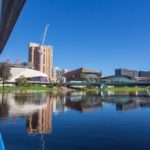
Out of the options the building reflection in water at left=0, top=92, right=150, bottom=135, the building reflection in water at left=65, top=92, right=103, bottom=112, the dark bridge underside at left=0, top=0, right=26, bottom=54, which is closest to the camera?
the dark bridge underside at left=0, top=0, right=26, bottom=54

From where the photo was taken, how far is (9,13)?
15.0 meters

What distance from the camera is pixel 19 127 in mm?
30844

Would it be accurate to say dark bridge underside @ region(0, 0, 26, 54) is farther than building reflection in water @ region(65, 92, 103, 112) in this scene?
No

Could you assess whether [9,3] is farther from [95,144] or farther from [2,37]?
Answer: [95,144]

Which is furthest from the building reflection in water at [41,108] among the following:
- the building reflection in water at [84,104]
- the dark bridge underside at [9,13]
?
the dark bridge underside at [9,13]

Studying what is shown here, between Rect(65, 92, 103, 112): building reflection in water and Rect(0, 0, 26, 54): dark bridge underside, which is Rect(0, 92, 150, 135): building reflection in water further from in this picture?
Rect(0, 0, 26, 54): dark bridge underside

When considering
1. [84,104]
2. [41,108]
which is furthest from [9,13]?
[84,104]

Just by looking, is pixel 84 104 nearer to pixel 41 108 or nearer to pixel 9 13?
pixel 41 108

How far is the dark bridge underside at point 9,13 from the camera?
524 inches

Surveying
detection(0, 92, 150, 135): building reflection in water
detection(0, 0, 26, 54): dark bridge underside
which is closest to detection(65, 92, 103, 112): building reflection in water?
detection(0, 92, 150, 135): building reflection in water

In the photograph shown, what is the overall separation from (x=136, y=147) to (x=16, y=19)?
12.6 metres

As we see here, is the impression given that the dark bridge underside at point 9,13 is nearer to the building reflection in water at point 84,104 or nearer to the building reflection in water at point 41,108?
the building reflection in water at point 41,108

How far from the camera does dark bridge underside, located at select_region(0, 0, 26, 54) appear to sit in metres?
13.3

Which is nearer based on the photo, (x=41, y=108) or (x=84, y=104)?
(x=41, y=108)
